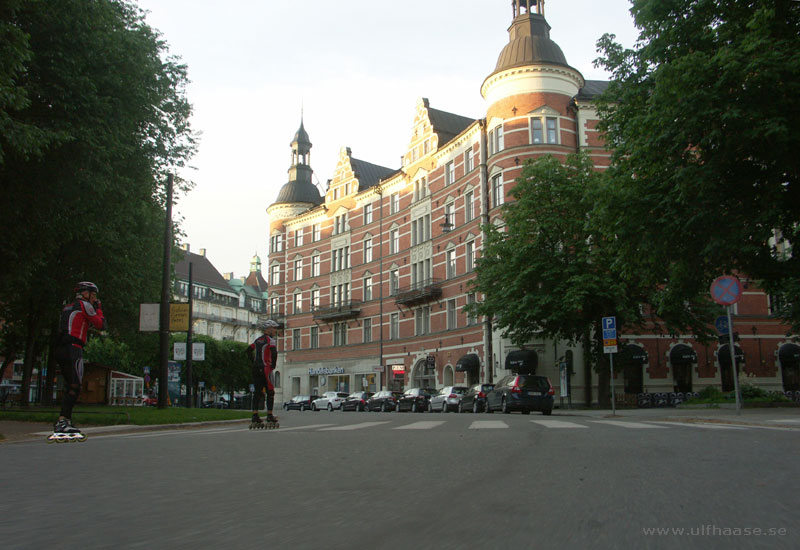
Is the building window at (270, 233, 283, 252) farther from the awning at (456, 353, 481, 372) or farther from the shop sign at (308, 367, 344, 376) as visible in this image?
the awning at (456, 353, 481, 372)

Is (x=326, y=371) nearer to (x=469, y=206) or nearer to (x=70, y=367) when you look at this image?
(x=469, y=206)

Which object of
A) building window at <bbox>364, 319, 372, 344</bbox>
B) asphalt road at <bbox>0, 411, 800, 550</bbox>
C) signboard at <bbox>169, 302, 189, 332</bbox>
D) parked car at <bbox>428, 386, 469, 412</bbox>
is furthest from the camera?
building window at <bbox>364, 319, 372, 344</bbox>

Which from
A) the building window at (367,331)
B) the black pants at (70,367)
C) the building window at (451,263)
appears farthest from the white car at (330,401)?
the black pants at (70,367)

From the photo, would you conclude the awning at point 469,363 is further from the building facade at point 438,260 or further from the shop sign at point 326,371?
the shop sign at point 326,371

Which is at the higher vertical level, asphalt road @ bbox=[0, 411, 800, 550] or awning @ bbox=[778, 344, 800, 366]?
awning @ bbox=[778, 344, 800, 366]

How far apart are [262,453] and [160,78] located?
61.2ft

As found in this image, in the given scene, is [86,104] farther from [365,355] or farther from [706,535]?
[365,355]

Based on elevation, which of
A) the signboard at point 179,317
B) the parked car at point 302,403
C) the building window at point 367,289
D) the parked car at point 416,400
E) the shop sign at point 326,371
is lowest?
the parked car at point 302,403

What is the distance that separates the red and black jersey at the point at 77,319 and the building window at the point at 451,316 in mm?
41969

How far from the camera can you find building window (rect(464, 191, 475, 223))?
4885cm

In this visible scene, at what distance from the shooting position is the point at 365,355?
61344 mm

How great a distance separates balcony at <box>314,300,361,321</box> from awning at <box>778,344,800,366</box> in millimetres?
33316

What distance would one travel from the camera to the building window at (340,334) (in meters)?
64.8

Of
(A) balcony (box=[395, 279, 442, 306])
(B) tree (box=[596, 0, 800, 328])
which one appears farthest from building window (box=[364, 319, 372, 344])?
(B) tree (box=[596, 0, 800, 328])
